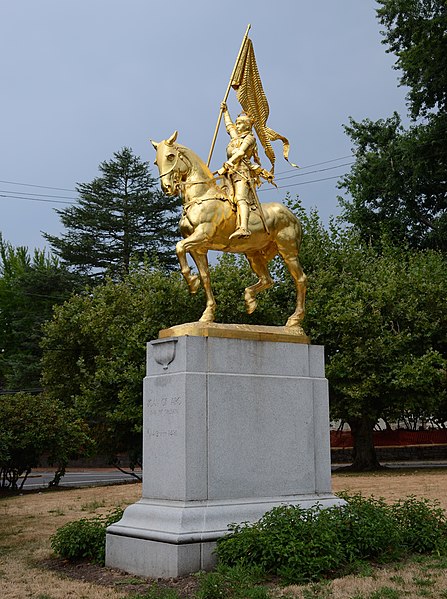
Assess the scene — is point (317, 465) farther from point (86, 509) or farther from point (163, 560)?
point (86, 509)

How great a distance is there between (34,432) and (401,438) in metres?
29.3

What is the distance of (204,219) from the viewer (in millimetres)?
11594

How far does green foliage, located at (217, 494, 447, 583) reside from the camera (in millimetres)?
9109

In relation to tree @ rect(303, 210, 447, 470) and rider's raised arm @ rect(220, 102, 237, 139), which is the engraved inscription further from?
tree @ rect(303, 210, 447, 470)

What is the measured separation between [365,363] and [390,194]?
13143mm

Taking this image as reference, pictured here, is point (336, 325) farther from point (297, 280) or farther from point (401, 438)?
point (401, 438)

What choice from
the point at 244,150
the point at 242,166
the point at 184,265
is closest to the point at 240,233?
the point at 184,265

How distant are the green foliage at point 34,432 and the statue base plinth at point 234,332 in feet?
45.7

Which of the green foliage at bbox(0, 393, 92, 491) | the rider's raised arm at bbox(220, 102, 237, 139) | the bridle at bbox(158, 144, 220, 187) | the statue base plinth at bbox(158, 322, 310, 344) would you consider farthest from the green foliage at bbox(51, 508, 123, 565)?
the green foliage at bbox(0, 393, 92, 491)

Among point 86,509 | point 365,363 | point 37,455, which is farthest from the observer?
point 365,363

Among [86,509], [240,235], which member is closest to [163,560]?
[240,235]

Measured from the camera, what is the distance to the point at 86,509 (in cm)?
1773

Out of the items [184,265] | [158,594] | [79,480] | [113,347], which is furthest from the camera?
[79,480]

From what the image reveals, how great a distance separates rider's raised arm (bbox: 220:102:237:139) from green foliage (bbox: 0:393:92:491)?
14.2 meters
